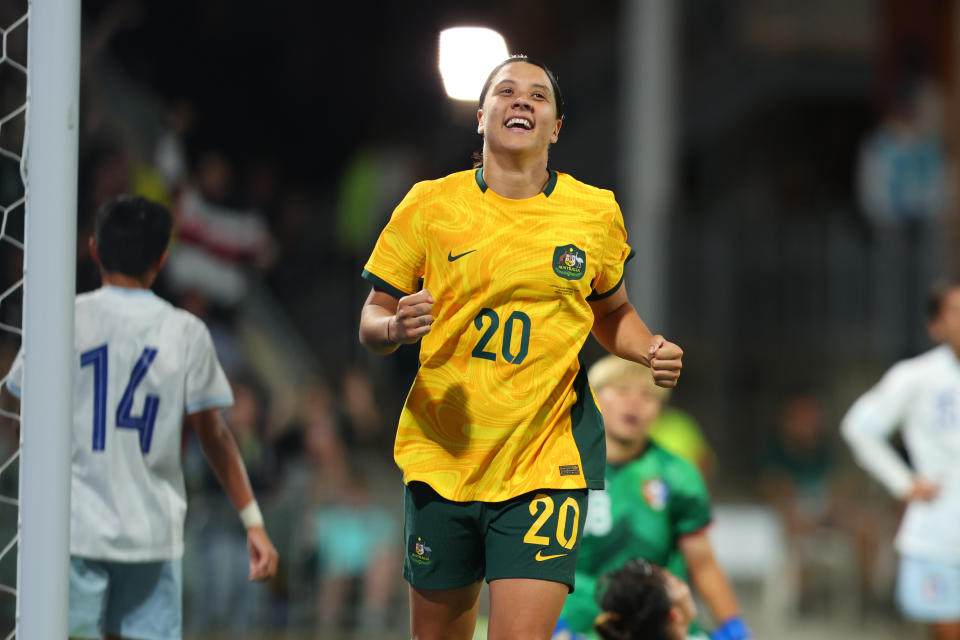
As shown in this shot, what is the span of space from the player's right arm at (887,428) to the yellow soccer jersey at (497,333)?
3260 mm

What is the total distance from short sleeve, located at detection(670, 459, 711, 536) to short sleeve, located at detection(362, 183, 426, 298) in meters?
1.57

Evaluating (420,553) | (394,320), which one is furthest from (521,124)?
(420,553)

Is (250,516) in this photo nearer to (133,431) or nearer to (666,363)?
(133,431)

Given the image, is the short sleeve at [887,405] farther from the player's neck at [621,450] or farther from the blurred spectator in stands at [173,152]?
the blurred spectator in stands at [173,152]

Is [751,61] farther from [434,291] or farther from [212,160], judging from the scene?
[434,291]

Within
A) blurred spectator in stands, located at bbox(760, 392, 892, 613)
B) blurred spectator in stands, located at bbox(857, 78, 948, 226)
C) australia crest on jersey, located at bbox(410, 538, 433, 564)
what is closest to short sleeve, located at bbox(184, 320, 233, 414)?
australia crest on jersey, located at bbox(410, 538, 433, 564)

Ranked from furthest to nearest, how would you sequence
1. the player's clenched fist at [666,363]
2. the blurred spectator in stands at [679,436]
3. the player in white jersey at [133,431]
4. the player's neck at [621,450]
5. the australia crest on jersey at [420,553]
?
the blurred spectator in stands at [679,436], the player's neck at [621,450], the player in white jersey at [133,431], the australia crest on jersey at [420,553], the player's clenched fist at [666,363]

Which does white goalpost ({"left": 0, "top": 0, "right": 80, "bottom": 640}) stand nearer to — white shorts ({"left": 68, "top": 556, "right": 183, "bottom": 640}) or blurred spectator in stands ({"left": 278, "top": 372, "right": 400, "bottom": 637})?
white shorts ({"left": 68, "top": 556, "right": 183, "bottom": 640})

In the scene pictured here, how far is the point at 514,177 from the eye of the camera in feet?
10.9

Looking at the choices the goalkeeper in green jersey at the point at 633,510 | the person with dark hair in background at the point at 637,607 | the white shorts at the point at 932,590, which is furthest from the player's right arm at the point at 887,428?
the person with dark hair in background at the point at 637,607

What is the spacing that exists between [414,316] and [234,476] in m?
1.15

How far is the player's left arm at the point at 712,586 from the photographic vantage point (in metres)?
4.24

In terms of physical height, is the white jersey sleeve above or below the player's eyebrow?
below

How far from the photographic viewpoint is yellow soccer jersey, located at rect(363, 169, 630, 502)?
3197mm
